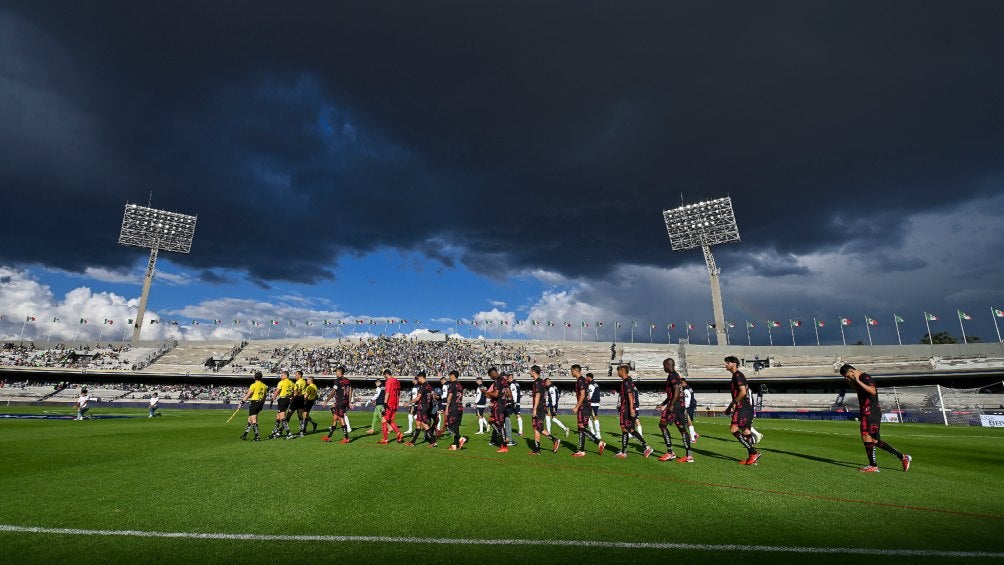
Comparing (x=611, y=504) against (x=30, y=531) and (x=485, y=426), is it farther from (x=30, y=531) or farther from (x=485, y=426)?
(x=485, y=426)

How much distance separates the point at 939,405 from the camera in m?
30.2

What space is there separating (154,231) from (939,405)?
313 ft

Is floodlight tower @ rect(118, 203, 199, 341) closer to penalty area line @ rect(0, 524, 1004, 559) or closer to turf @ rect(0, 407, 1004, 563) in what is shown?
turf @ rect(0, 407, 1004, 563)

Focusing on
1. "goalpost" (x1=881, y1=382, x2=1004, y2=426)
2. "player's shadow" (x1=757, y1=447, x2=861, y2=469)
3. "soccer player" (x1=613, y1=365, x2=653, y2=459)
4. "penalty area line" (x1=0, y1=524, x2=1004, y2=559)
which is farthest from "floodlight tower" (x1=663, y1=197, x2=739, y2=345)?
"penalty area line" (x1=0, y1=524, x2=1004, y2=559)

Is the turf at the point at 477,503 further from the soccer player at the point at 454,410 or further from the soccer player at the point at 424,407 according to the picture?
the soccer player at the point at 424,407

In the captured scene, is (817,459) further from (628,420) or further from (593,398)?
(593,398)

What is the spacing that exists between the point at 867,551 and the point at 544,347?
70.5 m

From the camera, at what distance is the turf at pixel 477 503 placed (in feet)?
14.3

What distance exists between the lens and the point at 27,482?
7266 mm

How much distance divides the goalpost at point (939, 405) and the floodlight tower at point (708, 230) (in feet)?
96.2

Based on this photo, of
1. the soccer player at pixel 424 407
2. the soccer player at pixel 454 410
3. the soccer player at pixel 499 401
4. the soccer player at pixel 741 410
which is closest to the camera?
→ the soccer player at pixel 741 410

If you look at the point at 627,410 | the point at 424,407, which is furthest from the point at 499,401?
the point at 627,410

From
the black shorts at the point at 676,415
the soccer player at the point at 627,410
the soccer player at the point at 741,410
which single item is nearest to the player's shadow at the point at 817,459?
the soccer player at the point at 741,410

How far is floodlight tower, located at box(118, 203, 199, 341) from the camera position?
67.2m
